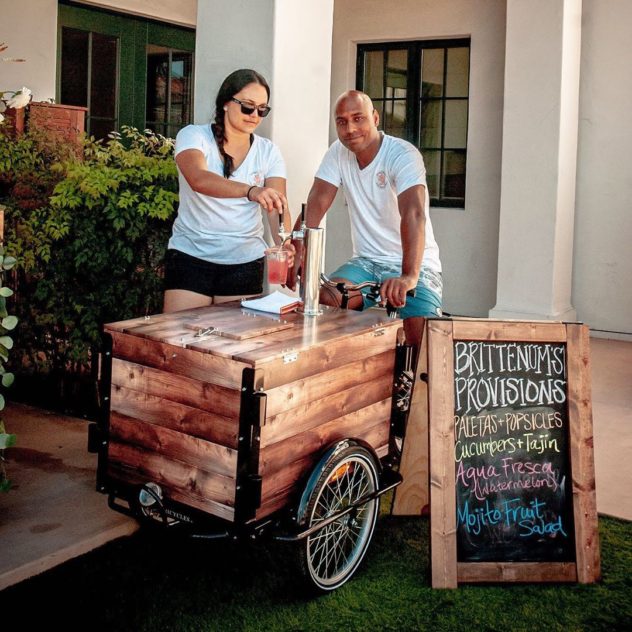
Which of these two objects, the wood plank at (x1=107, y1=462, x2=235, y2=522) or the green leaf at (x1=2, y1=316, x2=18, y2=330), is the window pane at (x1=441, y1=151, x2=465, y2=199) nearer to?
the green leaf at (x1=2, y1=316, x2=18, y2=330)

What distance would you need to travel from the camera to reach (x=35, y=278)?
4953 mm

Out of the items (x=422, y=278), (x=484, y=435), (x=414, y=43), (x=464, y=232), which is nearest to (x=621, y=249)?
(x=464, y=232)

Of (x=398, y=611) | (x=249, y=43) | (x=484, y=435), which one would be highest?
(x=249, y=43)

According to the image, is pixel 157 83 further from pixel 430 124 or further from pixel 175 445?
pixel 175 445

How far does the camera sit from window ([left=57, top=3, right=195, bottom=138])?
26.3 feet

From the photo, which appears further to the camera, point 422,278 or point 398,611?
point 422,278

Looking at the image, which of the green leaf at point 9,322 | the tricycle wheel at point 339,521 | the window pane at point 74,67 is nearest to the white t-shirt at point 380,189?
the tricycle wheel at point 339,521

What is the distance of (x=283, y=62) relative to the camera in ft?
14.0

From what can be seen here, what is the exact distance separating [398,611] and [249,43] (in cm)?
277

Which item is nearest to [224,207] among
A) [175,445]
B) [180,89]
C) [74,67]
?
[175,445]

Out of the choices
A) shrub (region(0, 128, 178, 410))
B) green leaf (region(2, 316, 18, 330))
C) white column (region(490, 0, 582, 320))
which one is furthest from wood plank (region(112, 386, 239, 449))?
white column (region(490, 0, 582, 320))

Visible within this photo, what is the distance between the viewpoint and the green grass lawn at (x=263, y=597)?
2.78 metres

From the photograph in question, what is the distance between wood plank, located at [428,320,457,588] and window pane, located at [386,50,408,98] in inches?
242

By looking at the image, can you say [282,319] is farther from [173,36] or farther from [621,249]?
[173,36]
